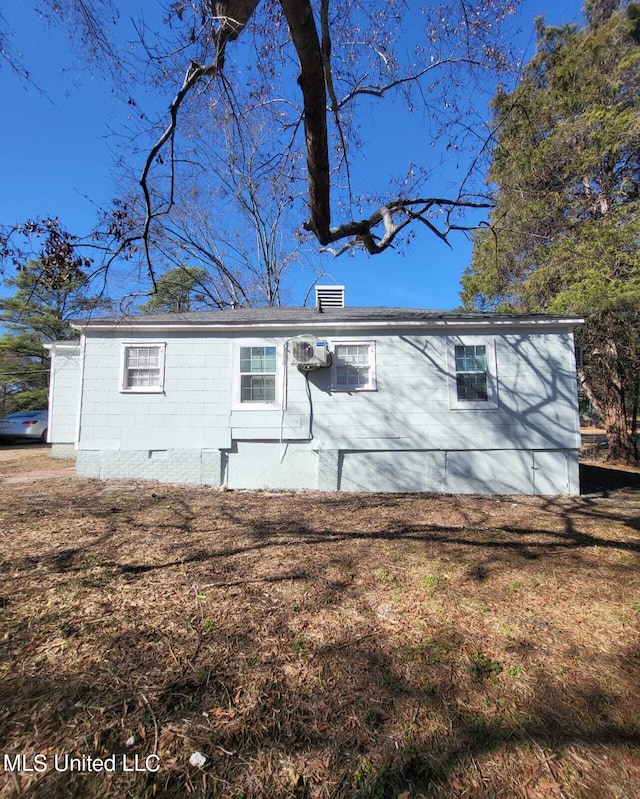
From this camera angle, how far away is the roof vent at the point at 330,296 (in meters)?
9.37

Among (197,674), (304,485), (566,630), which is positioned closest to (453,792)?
(197,674)

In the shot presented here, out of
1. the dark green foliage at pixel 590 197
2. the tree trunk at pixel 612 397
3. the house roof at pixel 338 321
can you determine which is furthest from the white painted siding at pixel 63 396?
the tree trunk at pixel 612 397

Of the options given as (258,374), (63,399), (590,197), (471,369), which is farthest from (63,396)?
(590,197)

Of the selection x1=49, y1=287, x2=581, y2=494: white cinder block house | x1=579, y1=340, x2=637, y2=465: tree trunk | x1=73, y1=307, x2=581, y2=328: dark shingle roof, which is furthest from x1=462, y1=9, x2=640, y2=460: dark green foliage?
x1=49, y1=287, x2=581, y2=494: white cinder block house

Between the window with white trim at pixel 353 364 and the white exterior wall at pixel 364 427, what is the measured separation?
142 millimetres

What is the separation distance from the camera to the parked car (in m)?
14.1

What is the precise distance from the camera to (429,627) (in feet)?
9.04

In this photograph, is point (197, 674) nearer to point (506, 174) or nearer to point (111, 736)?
point (111, 736)

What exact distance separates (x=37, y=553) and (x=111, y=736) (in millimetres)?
2783

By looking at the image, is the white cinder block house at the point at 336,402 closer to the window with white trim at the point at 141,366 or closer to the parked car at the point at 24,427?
the window with white trim at the point at 141,366

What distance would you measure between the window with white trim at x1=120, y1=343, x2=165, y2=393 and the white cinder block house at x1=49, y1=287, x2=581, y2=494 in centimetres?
3

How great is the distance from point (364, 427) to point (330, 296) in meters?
3.57

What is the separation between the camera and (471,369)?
25.8 feet

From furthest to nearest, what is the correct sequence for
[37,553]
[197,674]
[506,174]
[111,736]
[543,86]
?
[543,86] → [506,174] → [37,553] → [197,674] → [111,736]
